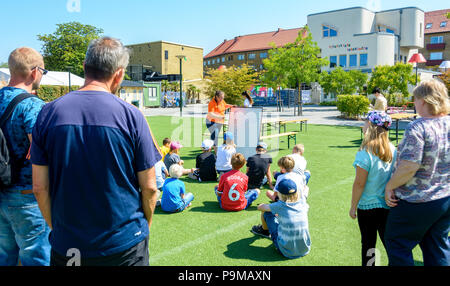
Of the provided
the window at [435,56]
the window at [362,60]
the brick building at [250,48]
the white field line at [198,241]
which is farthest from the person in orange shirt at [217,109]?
the window at [435,56]

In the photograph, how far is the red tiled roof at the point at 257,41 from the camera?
72750 millimetres

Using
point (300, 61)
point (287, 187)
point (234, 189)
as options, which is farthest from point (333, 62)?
point (287, 187)

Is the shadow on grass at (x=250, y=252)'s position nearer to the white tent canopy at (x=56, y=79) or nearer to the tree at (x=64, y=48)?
the white tent canopy at (x=56, y=79)

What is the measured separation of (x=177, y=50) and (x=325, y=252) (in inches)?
2696

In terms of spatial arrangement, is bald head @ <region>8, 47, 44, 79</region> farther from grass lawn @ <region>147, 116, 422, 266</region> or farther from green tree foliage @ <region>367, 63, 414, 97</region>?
green tree foliage @ <region>367, 63, 414, 97</region>

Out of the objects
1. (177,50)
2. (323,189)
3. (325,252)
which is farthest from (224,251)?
(177,50)

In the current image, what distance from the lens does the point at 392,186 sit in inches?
116

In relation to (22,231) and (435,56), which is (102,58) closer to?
(22,231)

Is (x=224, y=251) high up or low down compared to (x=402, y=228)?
down

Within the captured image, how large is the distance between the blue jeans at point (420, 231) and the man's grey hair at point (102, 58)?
98.7 inches

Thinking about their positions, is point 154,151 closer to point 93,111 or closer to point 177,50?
point 93,111

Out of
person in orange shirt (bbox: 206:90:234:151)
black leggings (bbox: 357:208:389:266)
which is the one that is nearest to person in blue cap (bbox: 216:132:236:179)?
person in orange shirt (bbox: 206:90:234:151)

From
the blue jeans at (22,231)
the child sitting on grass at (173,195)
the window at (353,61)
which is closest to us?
the blue jeans at (22,231)

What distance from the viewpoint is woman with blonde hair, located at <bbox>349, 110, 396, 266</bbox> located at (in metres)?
3.35
